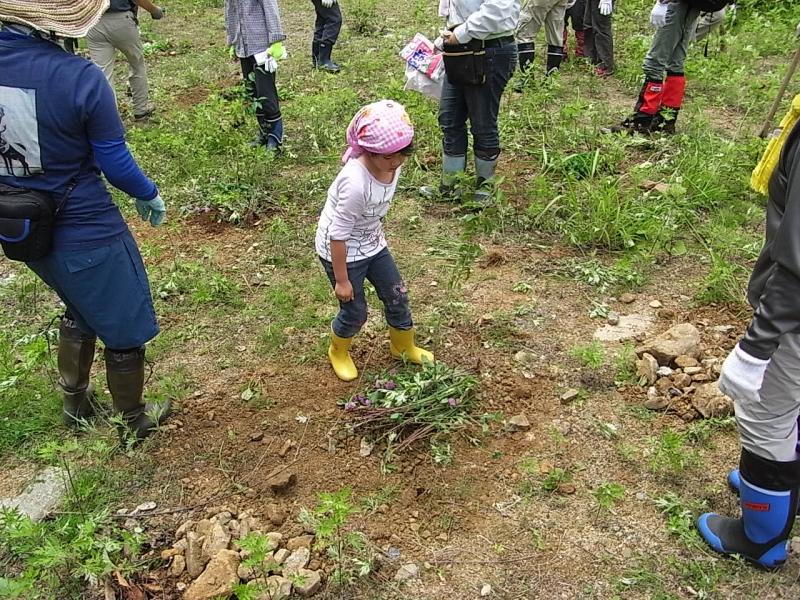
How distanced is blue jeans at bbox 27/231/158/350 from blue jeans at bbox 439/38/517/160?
Result: 2659mm

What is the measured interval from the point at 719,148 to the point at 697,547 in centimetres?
392

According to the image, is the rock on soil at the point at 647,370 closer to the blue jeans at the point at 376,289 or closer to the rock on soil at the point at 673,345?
the rock on soil at the point at 673,345

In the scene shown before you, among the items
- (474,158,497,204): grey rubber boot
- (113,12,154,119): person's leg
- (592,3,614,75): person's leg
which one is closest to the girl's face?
(474,158,497,204): grey rubber boot

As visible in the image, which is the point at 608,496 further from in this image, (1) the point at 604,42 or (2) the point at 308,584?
(1) the point at 604,42

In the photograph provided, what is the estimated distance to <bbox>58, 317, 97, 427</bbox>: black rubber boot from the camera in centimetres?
305

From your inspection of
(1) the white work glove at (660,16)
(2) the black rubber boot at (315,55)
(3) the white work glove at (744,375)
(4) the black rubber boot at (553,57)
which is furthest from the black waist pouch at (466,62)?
(2) the black rubber boot at (315,55)

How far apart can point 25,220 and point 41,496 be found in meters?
1.22

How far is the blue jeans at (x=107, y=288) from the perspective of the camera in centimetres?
270

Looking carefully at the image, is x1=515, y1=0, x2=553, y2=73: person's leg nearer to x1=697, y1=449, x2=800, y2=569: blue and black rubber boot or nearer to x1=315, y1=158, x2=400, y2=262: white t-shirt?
x1=315, y1=158, x2=400, y2=262: white t-shirt

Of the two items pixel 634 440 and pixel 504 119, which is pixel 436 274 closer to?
pixel 634 440

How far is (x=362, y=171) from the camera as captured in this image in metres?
2.89

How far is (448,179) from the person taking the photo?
16.5 feet

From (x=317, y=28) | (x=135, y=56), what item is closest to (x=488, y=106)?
(x=135, y=56)

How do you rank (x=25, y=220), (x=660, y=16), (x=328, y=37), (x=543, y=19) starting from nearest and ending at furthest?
(x=25, y=220)
(x=660, y=16)
(x=543, y=19)
(x=328, y=37)
